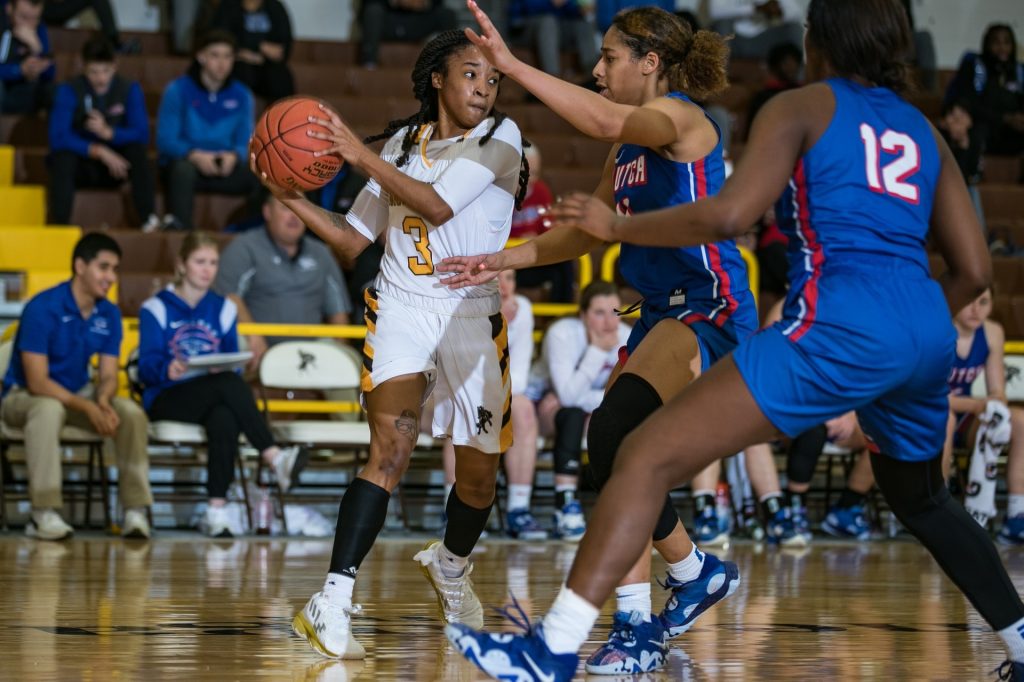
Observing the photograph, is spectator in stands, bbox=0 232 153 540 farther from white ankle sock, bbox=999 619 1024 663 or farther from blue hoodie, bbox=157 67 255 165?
white ankle sock, bbox=999 619 1024 663

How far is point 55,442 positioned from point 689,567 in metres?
4.20

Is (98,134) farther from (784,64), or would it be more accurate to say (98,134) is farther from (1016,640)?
(1016,640)

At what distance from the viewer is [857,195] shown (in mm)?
2969

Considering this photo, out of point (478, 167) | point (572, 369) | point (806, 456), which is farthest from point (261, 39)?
point (478, 167)

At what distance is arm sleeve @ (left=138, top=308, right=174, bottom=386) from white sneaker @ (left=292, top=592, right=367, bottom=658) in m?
3.92

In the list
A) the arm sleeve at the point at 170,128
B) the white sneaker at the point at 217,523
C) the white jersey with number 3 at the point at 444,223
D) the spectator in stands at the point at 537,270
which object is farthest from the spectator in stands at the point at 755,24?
the white jersey with number 3 at the point at 444,223

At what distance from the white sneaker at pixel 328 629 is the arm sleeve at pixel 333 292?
4789 millimetres

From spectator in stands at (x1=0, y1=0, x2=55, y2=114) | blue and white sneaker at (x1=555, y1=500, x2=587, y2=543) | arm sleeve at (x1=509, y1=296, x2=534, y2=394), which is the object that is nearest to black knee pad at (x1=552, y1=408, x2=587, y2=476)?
blue and white sneaker at (x1=555, y1=500, x2=587, y2=543)

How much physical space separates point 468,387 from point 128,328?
469 centimetres

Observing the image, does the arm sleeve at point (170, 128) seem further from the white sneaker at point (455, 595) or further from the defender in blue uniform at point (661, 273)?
the defender in blue uniform at point (661, 273)

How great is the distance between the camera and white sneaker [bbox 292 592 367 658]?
11.9 ft

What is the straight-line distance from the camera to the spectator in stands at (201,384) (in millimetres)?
7277

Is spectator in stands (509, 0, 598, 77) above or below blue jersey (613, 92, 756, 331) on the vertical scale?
above

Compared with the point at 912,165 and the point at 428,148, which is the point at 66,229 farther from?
the point at 912,165
